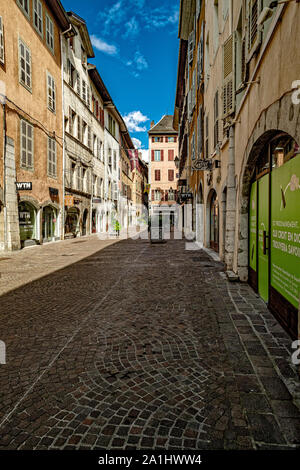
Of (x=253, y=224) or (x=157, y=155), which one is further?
(x=157, y=155)

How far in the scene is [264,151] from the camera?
17.8 ft

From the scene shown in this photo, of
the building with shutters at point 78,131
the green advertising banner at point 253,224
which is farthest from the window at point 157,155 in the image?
the green advertising banner at point 253,224

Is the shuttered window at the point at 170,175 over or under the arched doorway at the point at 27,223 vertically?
over

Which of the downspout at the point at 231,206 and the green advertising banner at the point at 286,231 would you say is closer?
the green advertising banner at the point at 286,231

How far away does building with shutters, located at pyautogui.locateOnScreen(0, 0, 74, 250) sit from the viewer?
12.9 m

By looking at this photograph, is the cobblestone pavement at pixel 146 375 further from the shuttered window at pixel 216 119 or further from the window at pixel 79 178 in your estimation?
the window at pixel 79 178

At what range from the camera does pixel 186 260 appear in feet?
33.9

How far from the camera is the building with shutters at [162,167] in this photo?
150ft

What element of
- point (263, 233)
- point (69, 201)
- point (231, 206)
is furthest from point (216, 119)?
point (69, 201)

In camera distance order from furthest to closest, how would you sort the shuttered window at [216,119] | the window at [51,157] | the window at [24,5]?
1. the window at [51,157]
2. the window at [24,5]
3. the shuttered window at [216,119]

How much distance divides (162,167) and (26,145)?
33284 millimetres

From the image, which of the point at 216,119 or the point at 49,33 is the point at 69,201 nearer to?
the point at 49,33

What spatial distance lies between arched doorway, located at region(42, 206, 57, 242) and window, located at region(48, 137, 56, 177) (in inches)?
89.6

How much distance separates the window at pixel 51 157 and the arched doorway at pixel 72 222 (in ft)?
12.7
